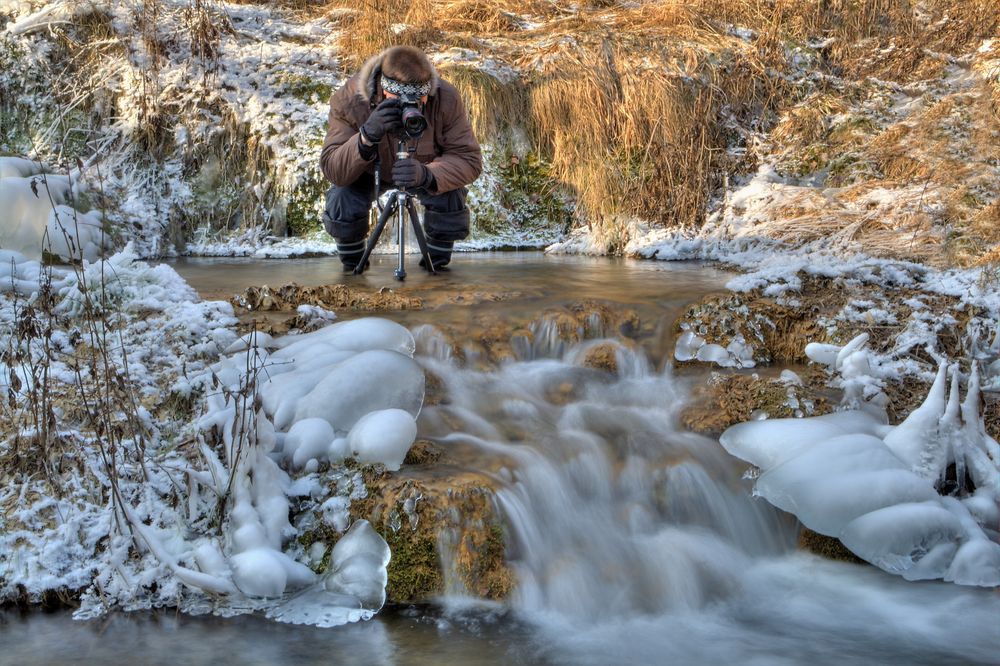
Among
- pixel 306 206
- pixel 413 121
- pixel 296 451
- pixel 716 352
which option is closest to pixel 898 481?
pixel 716 352

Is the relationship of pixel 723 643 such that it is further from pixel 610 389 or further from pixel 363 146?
pixel 363 146

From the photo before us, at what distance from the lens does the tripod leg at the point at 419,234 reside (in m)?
5.18

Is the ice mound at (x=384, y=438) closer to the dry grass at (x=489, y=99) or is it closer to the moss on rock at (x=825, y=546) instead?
the moss on rock at (x=825, y=546)

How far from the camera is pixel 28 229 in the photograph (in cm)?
589

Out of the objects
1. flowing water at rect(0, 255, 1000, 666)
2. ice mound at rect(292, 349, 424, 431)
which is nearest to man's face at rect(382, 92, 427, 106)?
flowing water at rect(0, 255, 1000, 666)

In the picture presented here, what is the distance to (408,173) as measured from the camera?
4.88 metres

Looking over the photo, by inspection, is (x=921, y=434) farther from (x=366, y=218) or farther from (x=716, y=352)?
(x=366, y=218)

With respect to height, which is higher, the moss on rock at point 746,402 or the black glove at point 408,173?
the black glove at point 408,173

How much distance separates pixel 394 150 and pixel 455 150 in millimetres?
382

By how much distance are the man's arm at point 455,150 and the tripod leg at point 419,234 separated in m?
0.17

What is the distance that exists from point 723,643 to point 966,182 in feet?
16.3

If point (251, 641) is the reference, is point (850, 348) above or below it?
above

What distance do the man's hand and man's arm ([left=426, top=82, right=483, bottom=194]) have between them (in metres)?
0.48

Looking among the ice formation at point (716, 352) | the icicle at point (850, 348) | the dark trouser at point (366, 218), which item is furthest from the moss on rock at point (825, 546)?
the dark trouser at point (366, 218)
